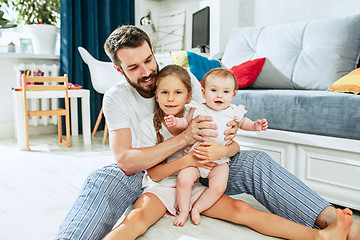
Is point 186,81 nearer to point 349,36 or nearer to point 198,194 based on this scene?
point 198,194

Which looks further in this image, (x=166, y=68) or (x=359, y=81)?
(x=359, y=81)

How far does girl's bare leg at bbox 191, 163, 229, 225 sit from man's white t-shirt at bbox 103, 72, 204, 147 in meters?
0.34

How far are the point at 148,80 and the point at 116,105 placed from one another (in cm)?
15

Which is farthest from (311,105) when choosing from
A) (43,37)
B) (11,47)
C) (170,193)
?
(11,47)

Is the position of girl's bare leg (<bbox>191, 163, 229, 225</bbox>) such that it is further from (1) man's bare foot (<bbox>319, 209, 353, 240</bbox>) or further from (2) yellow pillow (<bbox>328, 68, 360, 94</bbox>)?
(2) yellow pillow (<bbox>328, 68, 360, 94</bbox>)

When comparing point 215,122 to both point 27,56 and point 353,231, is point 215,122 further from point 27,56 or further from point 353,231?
point 27,56

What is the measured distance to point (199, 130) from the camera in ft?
3.68

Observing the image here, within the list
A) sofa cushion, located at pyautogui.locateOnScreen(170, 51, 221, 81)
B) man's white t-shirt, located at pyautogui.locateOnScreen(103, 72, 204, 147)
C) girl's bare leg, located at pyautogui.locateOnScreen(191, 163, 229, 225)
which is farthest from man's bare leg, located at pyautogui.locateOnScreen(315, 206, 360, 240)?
sofa cushion, located at pyautogui.locateOnScreen(170, 51, 221, 81)

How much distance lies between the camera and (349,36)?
1.89 metres

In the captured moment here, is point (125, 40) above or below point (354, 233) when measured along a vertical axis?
above

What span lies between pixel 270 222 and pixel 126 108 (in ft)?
2.15

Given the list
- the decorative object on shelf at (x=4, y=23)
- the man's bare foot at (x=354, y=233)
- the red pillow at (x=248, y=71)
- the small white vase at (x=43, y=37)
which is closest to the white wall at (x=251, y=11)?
the red pillow at (x=248, y=71)

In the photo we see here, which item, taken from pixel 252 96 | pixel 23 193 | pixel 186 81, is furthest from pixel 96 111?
pixel 186 81

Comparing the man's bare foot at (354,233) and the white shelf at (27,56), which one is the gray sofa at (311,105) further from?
the white shelf at (27,56)
